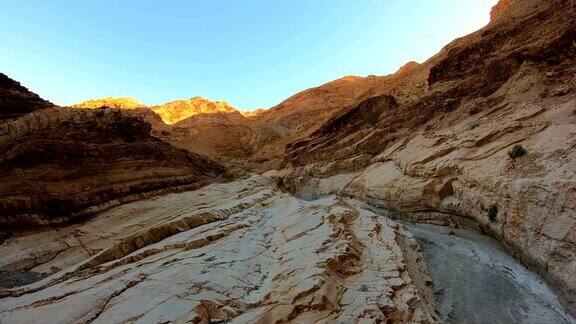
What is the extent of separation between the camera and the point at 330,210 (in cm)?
1588

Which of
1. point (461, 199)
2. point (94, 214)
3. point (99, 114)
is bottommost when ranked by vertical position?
point (461, 199)

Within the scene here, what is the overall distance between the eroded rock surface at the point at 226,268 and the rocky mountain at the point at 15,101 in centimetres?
1158

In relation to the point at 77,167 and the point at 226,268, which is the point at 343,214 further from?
the point at 77,167

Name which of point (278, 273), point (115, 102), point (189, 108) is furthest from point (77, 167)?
point (189, 108)

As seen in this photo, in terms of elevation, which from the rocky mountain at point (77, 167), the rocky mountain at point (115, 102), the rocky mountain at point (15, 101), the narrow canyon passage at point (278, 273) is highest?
the rocky mountain at point (115, 102)

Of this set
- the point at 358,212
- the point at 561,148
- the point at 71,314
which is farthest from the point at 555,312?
the point at 71,314

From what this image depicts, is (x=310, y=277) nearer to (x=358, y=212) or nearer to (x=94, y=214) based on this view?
(x=358, y=212)

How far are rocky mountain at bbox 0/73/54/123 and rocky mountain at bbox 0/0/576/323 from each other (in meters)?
3.63

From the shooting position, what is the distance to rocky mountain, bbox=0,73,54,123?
2541 centimetres

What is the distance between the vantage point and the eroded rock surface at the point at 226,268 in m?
9.13

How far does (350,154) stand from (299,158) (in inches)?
253

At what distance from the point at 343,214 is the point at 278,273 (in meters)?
4.71

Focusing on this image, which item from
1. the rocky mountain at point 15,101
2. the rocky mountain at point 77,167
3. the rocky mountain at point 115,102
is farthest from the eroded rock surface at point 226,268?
the rocky mountain at point 115,102

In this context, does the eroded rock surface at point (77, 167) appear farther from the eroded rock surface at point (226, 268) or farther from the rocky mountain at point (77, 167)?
the eroded rock surface at point (226, 268)
